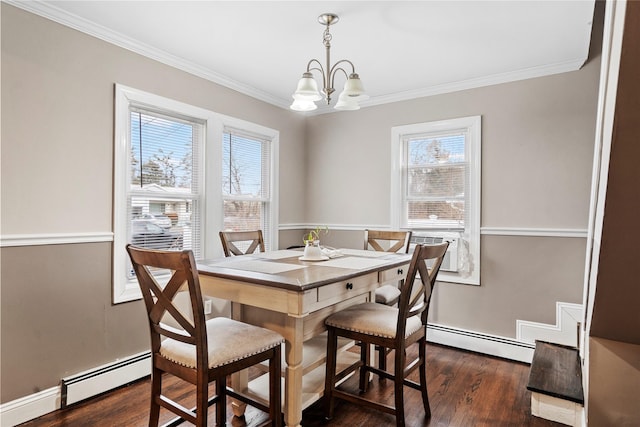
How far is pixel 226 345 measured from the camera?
162 centimetres

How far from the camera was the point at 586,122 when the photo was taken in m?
2.87

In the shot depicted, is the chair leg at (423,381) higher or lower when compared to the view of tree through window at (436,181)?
lower

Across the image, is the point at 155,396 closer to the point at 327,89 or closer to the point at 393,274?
the point at 393,274

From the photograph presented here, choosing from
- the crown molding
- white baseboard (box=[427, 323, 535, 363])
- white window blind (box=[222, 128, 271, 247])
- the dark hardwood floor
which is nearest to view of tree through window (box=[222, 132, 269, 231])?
white window blind (box=[222, 128, 271, 247])

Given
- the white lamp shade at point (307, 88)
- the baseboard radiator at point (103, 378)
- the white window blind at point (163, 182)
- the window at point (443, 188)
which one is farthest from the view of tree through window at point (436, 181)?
the baseboard radiator at point (103, 378)

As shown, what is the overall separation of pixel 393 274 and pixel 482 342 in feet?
4.93

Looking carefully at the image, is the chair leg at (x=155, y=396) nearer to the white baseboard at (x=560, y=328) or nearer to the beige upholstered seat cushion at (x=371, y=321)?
the beige upholstered seat cushion at (x=371, y=321)

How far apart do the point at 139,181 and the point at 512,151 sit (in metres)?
3.06

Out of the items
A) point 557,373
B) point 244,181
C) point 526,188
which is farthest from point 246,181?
point 557,373

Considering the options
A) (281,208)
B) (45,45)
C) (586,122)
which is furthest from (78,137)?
(586,122)

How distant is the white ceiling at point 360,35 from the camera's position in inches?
85.5

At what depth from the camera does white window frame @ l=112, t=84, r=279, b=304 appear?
8.30 feet

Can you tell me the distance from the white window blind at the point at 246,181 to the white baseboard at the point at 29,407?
174cm

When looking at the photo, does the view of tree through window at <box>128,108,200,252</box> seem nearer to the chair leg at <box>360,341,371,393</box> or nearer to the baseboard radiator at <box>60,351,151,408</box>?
the baseboard radiator at <box>60,351,151,408</box>
